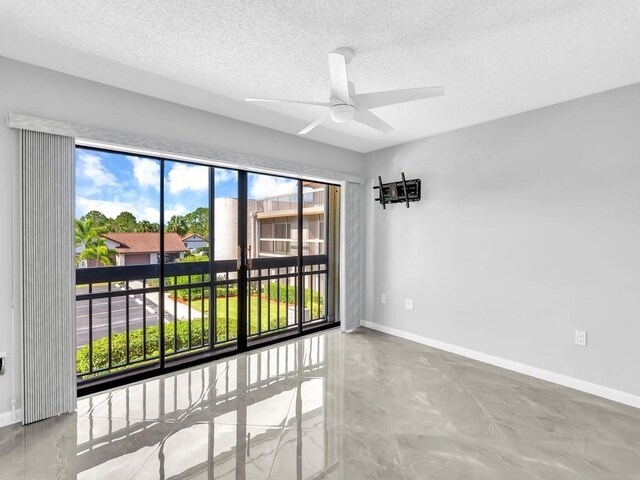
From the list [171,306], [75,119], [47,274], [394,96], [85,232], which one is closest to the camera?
[394,96]

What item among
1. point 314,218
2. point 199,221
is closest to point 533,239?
point 314,218

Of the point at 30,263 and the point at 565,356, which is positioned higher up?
the point at 30,263

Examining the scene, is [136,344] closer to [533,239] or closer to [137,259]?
[137,259]

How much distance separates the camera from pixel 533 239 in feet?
9.83

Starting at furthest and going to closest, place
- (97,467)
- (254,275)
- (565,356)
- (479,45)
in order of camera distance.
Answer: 1. (254,275)
2. (565,356)
3. (479,45)
4. (97,467)

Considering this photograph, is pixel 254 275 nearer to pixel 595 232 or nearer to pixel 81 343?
pixel 81 343

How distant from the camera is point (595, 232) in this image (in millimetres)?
2652

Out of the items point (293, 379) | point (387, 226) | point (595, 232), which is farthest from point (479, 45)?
point (293, 379)

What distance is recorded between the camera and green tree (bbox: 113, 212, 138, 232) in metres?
2.80

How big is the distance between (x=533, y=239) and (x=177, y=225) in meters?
3.29

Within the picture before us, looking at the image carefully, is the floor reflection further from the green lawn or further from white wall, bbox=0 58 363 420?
the green lawn

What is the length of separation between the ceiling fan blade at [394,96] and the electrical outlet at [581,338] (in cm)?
231

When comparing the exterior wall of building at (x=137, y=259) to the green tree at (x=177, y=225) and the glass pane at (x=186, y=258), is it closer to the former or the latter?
the glass pane at (x=186, y=258)

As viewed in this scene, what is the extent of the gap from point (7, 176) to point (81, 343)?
1462 millimetres
